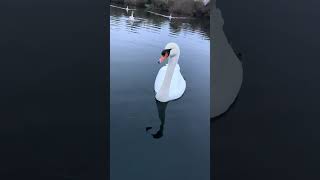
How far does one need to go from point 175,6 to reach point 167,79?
421mm

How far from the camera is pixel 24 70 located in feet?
5.89

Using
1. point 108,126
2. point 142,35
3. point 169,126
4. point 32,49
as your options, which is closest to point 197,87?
point 169,126

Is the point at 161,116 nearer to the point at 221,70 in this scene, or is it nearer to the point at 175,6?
the point at 221,70

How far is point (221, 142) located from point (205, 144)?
0.34ft

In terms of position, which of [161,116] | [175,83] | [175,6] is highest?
[175,6]

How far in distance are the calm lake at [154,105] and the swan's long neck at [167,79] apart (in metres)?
0.04

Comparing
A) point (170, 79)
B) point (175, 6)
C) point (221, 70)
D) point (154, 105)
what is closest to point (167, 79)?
point (170, 79)

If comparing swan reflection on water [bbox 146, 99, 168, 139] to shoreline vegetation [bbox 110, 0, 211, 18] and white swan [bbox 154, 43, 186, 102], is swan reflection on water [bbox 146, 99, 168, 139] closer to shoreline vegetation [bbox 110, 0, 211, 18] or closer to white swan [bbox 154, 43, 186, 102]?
white swan [bbox 154, 43, 186, 102]

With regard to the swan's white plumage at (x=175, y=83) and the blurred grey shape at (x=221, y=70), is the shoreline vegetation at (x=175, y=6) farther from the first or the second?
the swan's white plumage at (x=175, y=83)

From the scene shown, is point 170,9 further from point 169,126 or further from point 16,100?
point 16,100

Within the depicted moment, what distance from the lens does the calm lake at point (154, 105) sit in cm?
192

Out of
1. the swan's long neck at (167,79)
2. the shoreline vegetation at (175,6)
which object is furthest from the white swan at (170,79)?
the shoreline vegetation at (175,6)

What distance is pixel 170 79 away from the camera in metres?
2.04

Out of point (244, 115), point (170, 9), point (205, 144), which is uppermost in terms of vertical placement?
point (170, 9)
